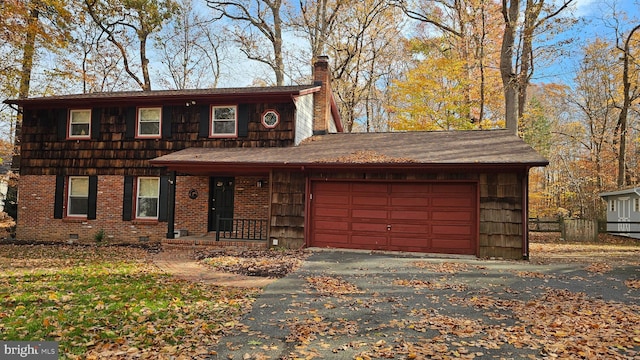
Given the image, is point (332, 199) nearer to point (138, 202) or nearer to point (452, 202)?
point (452, 202)

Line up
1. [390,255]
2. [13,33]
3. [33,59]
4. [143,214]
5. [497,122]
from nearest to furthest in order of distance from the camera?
1. [390,255]
2. [143,214]
3. [13,33]
4. [33,59]
5. [497,122]

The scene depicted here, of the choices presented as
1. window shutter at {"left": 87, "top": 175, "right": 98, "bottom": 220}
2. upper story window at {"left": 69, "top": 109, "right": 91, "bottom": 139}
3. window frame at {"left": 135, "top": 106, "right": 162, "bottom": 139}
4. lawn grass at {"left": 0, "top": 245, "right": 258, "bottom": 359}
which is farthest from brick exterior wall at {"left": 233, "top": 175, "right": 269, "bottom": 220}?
upper story window at {"left": 69, "top": 109, "right": 91, "bottom": 139}

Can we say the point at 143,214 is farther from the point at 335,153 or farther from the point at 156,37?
→ the point at 156,37

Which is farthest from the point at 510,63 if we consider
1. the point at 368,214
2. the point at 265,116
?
the point at 265,116

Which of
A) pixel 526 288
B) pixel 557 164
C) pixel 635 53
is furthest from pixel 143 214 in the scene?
pixel 557 164

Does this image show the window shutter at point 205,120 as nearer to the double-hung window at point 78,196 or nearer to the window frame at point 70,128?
the window frame at point 70,128

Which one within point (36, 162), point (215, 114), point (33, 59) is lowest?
point (36, 162)

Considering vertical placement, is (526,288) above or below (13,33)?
below

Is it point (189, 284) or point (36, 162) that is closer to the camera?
point (189, 284)

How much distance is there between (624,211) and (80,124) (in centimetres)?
2430

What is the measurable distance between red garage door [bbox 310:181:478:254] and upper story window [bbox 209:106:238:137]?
4081mm

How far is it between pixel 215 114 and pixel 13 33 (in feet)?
33.0

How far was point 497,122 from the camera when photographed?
65.9 feet

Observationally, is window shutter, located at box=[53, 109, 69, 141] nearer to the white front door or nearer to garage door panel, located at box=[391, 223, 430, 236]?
garage door panel, located at box=[391, 223, 430, 236]
